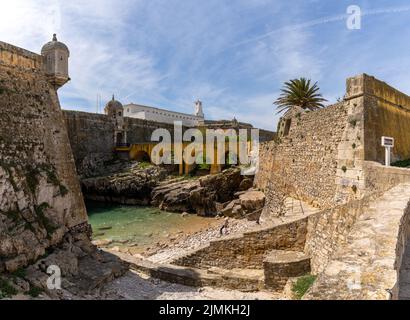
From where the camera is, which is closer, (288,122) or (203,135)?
(288,122)

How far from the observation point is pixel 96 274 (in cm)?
1066

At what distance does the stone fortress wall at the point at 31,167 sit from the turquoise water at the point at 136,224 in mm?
6672

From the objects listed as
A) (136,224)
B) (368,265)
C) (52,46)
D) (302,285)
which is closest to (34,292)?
(302,285)

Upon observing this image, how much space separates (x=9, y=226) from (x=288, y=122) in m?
13.4

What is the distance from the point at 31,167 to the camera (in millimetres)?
11922

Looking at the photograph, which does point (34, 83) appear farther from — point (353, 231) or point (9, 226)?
point (353, 231)

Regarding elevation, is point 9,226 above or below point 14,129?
below

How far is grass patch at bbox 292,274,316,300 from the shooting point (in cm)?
759

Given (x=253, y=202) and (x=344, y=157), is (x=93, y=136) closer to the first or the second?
(x=253, y=202)

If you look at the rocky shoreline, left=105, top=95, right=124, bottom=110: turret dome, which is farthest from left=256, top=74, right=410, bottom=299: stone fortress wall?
left=105, top=95, right=124, bottom=110: turret dome

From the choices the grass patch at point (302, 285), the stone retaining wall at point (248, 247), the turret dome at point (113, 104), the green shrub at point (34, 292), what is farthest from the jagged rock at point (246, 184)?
the turret dome at point (113, 104)

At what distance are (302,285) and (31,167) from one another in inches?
400

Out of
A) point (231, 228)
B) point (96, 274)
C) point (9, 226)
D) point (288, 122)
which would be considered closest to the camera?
point (9, 226)

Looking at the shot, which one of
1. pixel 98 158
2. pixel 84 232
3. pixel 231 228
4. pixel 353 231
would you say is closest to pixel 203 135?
pixel 98 158
